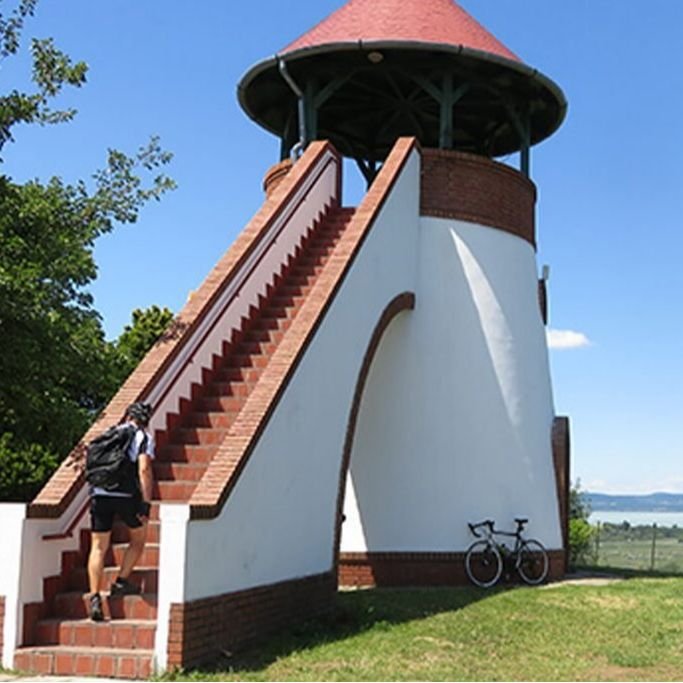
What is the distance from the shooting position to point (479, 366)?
1458 centimetres

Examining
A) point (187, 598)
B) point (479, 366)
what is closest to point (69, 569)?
point (187, 598)

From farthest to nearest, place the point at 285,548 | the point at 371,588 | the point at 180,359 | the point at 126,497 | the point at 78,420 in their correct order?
the point at 371,588 < the point at 78,420 < the point at 180,359 < the point at 285,548 < the point at 126,497

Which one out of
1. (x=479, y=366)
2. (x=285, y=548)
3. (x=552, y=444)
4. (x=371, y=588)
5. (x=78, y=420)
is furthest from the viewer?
(x=552, y=444)

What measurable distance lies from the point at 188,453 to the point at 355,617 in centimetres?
227

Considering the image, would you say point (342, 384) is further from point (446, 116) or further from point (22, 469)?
point (22, 469)

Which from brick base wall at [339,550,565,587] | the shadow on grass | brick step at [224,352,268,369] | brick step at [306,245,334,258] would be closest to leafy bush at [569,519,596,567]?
brick base wall at [339,550,565,587]

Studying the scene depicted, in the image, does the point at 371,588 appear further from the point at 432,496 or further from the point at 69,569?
the point at 69,569

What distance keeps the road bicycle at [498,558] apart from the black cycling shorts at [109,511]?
677 centimetres

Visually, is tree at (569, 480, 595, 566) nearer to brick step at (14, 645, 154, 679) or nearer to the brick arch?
the brick arch

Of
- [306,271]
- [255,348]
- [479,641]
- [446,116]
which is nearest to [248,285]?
[255,348]

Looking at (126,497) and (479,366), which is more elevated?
(479,366)

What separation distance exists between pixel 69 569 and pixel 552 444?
8.82m

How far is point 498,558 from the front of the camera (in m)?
14.0

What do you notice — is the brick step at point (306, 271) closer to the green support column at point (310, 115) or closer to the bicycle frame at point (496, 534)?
the green support column at point (310, 115)
